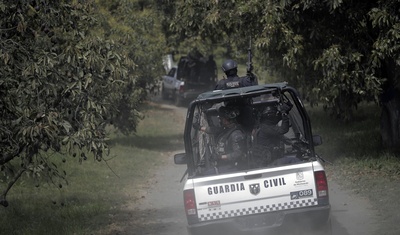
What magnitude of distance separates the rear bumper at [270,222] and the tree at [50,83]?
5.62 ft

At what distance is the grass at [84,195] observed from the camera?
1203 cm

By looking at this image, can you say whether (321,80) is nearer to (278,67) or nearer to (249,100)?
(278,67)

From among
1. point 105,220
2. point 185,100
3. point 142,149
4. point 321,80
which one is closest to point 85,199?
point 105,220

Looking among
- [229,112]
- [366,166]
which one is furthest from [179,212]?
[366,166]

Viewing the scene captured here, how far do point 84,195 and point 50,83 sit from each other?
236 inches

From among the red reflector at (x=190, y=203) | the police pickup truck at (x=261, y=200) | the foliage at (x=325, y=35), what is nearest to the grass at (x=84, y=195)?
the red reflector at (x=190, y=203)

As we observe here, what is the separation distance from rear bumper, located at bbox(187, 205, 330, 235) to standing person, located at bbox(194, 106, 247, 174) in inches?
31.5

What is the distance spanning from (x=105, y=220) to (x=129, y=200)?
1907 mm

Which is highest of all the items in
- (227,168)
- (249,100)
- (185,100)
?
(249,100)

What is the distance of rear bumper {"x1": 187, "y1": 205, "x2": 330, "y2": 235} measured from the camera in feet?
27.5

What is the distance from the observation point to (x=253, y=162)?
921cm

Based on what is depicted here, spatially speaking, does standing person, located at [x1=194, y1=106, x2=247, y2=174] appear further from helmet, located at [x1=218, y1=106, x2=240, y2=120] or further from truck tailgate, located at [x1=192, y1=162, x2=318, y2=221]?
truck tailgate, located at [x1=192, y1=162, x2=318, y2=221]

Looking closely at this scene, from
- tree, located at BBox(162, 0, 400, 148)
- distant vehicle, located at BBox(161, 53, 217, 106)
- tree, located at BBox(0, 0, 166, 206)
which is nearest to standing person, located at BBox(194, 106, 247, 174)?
tree, located at BBox(0, 0, 166, 206)

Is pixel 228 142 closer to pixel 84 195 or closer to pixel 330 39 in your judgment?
pixel 330 39
